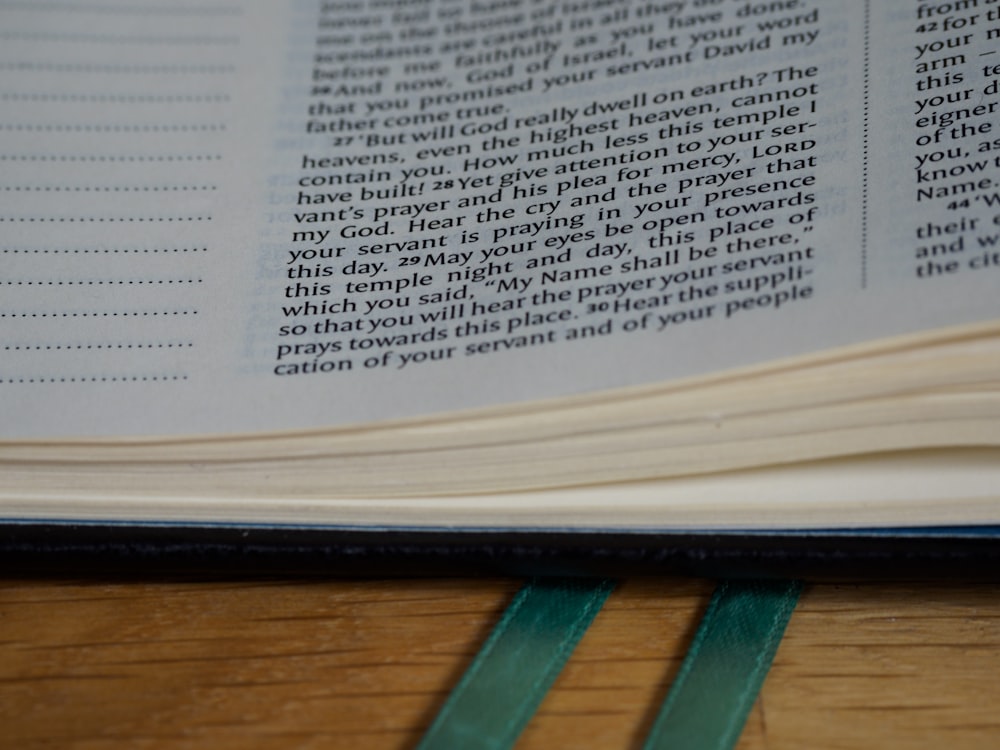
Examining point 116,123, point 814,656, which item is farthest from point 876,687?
point 116,123

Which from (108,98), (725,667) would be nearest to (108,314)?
(108,98)

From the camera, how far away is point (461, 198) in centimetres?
47

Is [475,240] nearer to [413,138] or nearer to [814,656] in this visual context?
[413,138]

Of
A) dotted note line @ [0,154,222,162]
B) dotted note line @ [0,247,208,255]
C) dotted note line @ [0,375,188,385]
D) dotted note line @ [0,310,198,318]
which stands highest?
dotted note line @ [0,154,222,162]

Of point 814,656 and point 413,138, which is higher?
point 413,138

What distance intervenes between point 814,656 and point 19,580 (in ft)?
0.98

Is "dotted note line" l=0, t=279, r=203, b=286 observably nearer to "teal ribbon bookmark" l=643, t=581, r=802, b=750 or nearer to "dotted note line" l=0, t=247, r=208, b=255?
"dotted note line" l=0, t=247, r=208, b=255

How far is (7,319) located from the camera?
45 centimetres

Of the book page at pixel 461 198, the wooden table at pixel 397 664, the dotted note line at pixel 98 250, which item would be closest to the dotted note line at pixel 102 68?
the book page at pixel 461 198

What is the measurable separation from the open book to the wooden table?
0.12 feet

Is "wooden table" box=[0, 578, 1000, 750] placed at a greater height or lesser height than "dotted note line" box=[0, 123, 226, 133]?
lesser

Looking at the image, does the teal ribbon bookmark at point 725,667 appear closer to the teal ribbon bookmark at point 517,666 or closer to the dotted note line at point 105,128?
the teal ribbon bookmark at point 517,666

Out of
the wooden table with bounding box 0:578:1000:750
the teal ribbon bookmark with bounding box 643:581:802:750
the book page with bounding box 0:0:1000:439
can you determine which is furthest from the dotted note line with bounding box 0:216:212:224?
the teal ribbon bookmark with bounding box 643:581:802:750

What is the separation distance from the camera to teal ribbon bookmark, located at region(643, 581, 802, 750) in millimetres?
380
